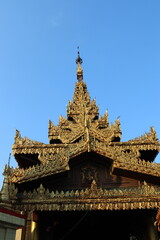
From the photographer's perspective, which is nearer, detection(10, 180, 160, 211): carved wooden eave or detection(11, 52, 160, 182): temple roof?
detection(10, 180, 160, 211): carved wooden eave

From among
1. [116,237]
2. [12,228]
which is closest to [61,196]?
[12,228]

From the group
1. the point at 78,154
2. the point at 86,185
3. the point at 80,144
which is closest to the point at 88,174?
the point at 86,185

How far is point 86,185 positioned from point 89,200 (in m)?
1.82

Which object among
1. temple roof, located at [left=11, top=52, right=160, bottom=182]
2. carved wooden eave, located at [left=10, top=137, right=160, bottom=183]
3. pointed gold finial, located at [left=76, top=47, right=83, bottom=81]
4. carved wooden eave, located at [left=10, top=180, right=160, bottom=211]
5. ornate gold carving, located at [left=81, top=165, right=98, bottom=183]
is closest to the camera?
carved wooden eave, located at [left=10, top=180, right=160, bottom=211]

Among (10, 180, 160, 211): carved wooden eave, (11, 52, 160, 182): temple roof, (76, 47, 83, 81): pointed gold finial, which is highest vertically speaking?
(76, 47, 83, 81): pointed gold finial

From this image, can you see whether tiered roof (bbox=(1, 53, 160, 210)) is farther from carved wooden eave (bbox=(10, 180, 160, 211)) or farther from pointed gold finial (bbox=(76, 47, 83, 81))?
pointed gold finial (bbox=(76, 47, 83, 81))

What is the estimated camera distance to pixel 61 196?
7.88 metres

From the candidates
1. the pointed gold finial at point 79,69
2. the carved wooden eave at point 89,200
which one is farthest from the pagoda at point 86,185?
the pointed gold finial at point 79,69

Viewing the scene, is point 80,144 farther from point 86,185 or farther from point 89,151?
point 86,185

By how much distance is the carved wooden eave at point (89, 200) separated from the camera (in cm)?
778

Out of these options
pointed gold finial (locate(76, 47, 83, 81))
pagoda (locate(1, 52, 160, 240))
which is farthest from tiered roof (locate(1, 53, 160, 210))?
pointed gold finial (locate(76, 47, 83, 81))

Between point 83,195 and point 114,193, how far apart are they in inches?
40.7

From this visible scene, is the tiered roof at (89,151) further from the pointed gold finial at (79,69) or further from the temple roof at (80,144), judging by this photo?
the pointed gold finial at (79,69)

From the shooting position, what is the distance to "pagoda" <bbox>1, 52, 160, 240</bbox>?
7.86 metres
